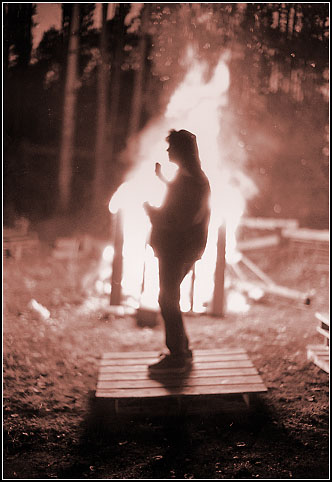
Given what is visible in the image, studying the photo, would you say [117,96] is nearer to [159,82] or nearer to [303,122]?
[159,82]

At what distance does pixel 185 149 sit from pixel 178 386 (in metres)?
2.36

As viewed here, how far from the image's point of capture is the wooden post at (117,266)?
6.17 metres

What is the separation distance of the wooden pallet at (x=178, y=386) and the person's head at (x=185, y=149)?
214 centimetres

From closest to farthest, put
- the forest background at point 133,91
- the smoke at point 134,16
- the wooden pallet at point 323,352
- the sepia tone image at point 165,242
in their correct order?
the sepia tone image at point 165,242, the wooden pallet at point 323,352, the smoke at point 134,16, the forest background at point 133,91

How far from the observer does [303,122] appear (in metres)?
8.36

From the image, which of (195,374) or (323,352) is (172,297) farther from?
(323,352)

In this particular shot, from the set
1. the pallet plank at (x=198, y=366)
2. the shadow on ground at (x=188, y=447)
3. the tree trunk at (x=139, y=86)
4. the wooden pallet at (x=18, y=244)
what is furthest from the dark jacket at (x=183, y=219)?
the wooden pallet at (x=18, y=244)

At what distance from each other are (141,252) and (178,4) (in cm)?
403

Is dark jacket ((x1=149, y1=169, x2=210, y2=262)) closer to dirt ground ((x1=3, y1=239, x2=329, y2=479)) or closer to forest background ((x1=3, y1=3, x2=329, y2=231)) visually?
dirt ground ((x1=3, y1=239, x2=329, y2=479))

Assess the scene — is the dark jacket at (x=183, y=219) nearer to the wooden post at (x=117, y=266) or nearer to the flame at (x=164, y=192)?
the flame at (x=164, y=192)

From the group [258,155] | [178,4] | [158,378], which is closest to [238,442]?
[158,378]

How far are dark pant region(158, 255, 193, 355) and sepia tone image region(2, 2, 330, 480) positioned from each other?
21mm

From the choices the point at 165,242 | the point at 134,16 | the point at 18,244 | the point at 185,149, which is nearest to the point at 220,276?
the point at 165,242

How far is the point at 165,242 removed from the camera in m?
3.85
